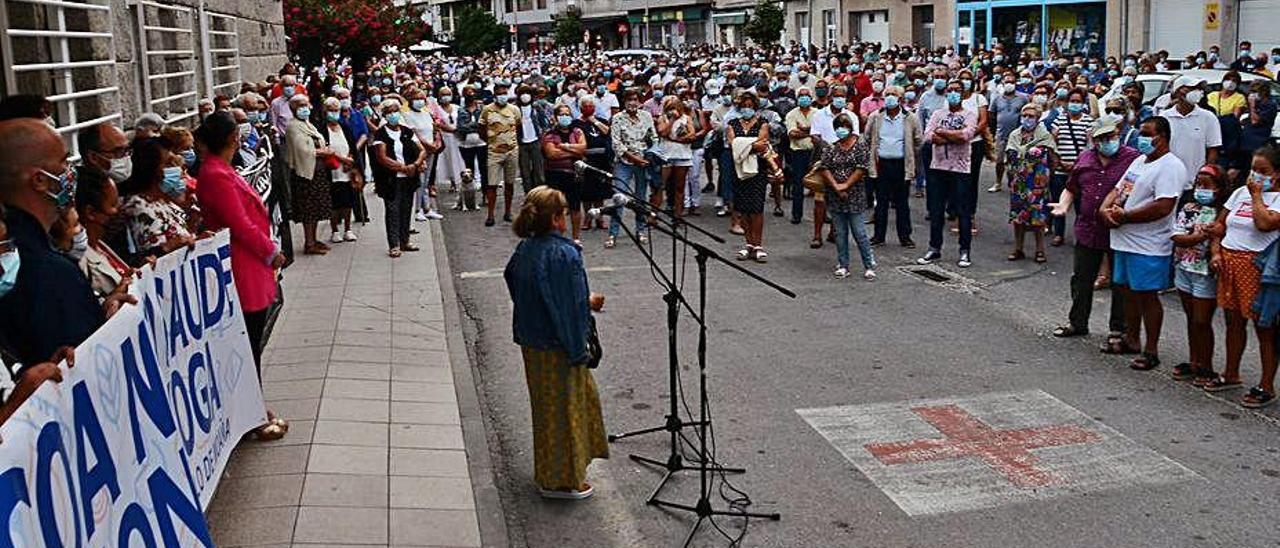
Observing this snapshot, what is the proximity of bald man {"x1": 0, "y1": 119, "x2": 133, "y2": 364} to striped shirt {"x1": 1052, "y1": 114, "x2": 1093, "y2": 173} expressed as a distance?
33.6ft

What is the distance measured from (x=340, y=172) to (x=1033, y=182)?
7.34 m

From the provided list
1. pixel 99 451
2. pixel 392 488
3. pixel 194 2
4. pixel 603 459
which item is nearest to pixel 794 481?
pixel 603 459

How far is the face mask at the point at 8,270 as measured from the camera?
13.7ft

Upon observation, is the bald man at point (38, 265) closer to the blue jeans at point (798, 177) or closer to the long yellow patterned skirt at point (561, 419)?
the long yellow patterned skirt at point (561, 419)

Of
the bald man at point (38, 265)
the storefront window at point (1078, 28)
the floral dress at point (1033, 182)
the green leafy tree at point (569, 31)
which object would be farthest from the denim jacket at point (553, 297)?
the green leafy tree at point (569, 31)

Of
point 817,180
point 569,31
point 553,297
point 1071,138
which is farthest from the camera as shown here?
point 569,31

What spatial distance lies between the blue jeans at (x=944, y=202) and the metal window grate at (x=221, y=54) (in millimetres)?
8940

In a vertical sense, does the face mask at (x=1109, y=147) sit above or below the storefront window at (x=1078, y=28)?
below

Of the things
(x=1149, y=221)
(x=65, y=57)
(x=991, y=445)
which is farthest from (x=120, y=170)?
(x=1149, y=221)

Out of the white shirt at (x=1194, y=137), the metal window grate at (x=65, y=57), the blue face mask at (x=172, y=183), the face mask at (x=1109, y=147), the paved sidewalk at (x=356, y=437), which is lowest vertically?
the paved sidewalk at (x=356, y=437)

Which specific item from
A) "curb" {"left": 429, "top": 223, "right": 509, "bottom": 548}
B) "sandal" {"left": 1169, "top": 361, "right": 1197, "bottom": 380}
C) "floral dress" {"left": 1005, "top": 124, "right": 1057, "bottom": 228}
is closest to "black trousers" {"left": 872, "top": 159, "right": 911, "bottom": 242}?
"floral dress" {"left": 1005, "top": 124, "right": 1057, "bottom": 228}

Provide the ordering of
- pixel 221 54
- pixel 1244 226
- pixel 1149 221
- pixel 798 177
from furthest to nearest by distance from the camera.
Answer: pixel 221 54 → pixel 798 177 → pixel 1149 221 → pixel 1244 226

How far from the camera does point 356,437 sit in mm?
7230

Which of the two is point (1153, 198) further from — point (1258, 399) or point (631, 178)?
point (631, 178)
